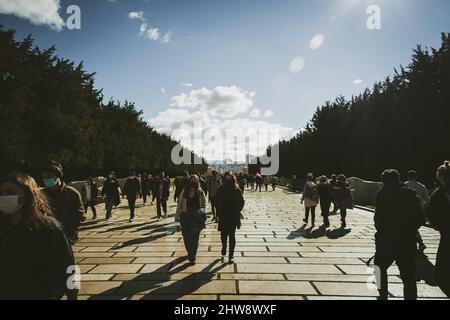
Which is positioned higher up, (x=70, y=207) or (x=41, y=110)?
(x=41, y=110)

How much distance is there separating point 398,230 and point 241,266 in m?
3.15

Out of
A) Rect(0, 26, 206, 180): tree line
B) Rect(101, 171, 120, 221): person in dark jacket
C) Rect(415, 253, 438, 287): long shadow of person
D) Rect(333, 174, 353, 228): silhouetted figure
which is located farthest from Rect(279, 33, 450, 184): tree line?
Rect(0, 26, 206, 180): tree line

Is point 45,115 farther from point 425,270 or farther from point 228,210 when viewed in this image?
point 425,270

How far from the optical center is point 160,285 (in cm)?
550

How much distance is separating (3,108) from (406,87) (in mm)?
24595

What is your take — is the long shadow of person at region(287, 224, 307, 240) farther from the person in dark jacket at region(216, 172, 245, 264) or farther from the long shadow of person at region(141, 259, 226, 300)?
the long shadow of person at region(141, 259, 226, 300)

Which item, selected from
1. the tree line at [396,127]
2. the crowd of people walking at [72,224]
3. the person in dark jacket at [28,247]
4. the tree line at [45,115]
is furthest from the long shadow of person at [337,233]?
the tree line at [45,115]

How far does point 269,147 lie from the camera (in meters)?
79.3

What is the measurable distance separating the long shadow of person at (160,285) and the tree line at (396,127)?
20.6 metres

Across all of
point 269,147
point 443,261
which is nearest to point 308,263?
point 443,261

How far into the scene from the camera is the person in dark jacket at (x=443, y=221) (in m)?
3.61

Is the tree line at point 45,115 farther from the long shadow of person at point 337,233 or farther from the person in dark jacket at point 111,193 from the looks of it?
the long shadow of person at point 337,233

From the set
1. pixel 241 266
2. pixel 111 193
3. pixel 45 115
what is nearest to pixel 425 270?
pixel 241 266
